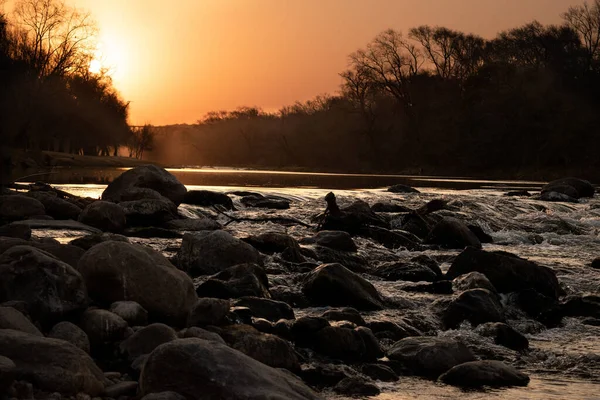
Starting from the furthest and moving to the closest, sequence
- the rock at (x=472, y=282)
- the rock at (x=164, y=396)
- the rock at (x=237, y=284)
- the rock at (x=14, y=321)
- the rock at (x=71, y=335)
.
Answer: the rock at (x=472, y=282)
the rock at (x=237, y=284)
the rock at (x=71, y=335)
the rock at (x=14, y=321)
the rock at (x=164, y=396)

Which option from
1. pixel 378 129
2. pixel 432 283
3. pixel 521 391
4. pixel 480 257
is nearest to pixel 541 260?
pixel 480 257

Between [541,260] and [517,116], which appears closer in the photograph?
[541,260]

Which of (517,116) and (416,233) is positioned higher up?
(517,116)

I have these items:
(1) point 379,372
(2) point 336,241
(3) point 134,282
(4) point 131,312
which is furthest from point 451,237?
(4) point 131,312

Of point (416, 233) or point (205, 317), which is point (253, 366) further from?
point (416, 233)

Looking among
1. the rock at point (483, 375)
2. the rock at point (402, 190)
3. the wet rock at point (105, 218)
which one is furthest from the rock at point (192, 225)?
the rock at point (402, 190)

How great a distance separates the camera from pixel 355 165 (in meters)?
84.2

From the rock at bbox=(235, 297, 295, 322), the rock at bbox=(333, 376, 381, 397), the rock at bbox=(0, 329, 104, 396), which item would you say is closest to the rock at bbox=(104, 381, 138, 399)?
the rock at bbox=(0, 329, 104, 396)

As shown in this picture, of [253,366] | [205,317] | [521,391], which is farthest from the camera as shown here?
[205,317]

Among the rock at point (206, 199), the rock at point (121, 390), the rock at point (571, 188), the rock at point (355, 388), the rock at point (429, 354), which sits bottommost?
the rock at point (355, 388)

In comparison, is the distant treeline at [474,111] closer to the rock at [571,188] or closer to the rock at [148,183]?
the rock at [571,188]

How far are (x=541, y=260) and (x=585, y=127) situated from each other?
170 feet

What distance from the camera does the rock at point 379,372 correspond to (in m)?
7.13

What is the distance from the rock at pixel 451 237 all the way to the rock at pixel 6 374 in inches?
495
